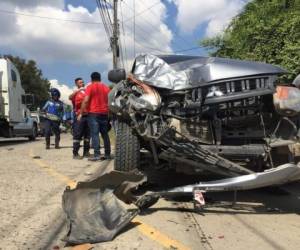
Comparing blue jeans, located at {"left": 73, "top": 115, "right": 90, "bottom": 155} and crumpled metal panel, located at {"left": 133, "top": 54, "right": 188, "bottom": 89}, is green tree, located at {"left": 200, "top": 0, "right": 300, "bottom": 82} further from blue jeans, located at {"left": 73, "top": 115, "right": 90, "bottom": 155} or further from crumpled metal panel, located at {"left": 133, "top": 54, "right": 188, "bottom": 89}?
crumpled metal panel, located at {"left": 133, "top": 54, "right": 188, "bottom": 89}

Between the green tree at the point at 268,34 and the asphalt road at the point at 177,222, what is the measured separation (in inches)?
336

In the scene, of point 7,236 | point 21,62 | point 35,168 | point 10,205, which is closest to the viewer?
point 7,236

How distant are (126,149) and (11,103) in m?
14.1

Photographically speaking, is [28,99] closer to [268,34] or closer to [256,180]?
[268,34]

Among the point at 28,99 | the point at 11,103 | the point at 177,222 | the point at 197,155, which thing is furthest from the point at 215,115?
the point at 28,99

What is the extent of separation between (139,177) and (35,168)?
14.2 ft

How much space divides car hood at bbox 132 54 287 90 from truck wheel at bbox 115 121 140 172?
67 cm

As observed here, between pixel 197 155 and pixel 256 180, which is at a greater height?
pixel 197 155

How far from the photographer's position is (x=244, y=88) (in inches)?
228

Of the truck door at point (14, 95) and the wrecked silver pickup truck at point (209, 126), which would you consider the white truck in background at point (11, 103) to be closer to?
the truck door at point (14, 95)

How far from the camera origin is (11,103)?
1972cm

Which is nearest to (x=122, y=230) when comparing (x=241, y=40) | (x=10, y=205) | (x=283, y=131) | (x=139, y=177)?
(x=139, y=177)

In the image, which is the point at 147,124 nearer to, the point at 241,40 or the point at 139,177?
the point at 139,177

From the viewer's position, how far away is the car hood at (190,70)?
227 inches
